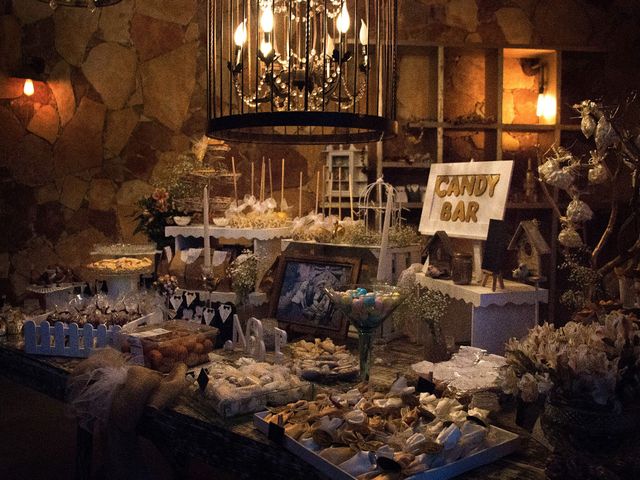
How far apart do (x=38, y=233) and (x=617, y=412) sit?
4759 millimetres

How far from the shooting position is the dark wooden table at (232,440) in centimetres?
164

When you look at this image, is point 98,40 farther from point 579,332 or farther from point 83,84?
point 579,332

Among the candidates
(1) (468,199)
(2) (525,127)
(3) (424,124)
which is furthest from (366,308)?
(2) (525,127)

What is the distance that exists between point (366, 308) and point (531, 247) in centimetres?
73

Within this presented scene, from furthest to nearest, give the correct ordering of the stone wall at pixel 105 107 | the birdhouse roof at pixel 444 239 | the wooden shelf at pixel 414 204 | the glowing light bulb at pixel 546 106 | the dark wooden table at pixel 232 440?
the stone wall at pixel 105 107
the glowing light bulb at pixel 546 106
the wooden shelf at pixel 414 204
the birdhouse roof at pixel 444 239
the dark wooden table at pixel 232 440

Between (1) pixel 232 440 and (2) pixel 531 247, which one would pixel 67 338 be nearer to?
(1) pixel 232 440

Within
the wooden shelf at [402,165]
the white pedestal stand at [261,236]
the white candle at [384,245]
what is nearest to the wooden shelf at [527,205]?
the wooden shelf at [402,165]

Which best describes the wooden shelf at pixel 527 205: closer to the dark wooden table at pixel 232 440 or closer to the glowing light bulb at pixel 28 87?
the dark wooden table at pixel 232 440

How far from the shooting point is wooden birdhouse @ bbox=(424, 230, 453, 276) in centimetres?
269

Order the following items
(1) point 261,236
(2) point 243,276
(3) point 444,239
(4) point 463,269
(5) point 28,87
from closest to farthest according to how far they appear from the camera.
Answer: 1. (4) point 463,269
2. (3) point 444,239
3. (2) point 243,276
4. (1) point 261,236
5. (5) point 28,87

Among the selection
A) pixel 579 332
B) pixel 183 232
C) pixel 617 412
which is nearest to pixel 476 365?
pixel 579 332

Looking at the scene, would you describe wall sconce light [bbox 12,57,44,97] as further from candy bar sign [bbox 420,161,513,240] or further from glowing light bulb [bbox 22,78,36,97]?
candy bar sign [bbox 420,161,513,240]

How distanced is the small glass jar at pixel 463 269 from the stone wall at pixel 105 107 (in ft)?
8.79

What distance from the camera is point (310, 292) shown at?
2.85 metres
